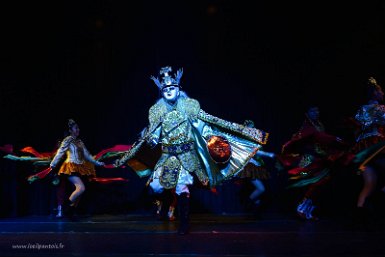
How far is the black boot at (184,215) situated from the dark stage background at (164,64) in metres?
3.22

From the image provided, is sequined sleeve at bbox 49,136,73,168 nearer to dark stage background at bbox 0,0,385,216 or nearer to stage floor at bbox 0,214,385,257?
dark stage background at bbox 0,0,385,216

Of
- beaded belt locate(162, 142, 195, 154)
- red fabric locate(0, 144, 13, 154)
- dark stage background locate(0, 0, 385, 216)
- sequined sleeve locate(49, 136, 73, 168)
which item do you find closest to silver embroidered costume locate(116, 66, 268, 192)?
beaded belt locate(162, 142, 195, 154)

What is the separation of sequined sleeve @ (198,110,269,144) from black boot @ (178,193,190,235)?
0.97 metres

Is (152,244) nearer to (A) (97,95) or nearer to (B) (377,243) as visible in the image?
(B) (377,243)

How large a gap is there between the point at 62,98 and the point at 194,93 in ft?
8.76

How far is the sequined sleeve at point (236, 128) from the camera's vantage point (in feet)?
17.4

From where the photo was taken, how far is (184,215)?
481cm

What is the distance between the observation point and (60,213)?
7957 millimetres

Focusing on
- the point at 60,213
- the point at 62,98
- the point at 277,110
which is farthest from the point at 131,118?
the point at 277,110

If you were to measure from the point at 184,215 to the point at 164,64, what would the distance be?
13.6 feet

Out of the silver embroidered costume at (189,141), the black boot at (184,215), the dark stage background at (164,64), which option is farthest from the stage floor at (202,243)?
the dark stage background at (164,64)

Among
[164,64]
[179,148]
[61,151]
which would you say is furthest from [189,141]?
[164,64]

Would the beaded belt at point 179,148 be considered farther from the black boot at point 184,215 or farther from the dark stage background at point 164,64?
the dark stage background at point 164,64

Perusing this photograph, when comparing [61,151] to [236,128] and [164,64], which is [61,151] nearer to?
[164,64]
